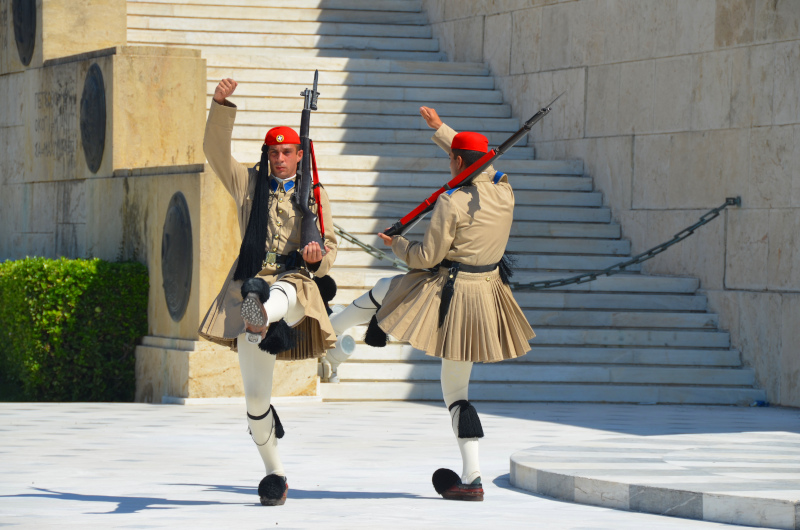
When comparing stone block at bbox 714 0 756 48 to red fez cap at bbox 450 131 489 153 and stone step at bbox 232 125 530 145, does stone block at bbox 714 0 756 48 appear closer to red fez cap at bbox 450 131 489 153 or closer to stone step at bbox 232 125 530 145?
stone step at bbox 232 125 530 145

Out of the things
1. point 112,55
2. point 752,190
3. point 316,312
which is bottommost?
point 316,312

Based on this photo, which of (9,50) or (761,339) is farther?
(9,50)

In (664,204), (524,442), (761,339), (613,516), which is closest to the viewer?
(613,516)

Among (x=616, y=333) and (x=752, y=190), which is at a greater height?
(x=752, y=190)

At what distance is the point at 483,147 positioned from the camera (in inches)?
293

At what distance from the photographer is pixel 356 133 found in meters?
17.0

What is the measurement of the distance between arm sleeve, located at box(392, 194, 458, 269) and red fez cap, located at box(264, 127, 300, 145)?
2.55 feet

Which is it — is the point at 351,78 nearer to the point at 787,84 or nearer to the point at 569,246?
the point at 569,246

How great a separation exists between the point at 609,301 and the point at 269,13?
321 inches

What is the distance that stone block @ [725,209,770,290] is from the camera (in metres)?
13.5

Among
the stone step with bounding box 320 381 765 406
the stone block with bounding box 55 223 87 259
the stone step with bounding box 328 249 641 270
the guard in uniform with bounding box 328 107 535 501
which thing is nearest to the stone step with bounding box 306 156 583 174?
the stone step with bounding box 328 249 641 270

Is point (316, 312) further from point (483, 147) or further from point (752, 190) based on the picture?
point (752, 190)

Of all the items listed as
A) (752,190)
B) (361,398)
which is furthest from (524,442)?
(752,190)

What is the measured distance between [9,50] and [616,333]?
27.2ft
